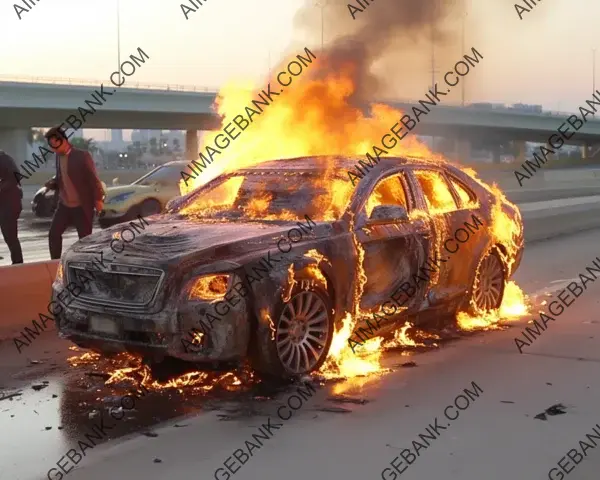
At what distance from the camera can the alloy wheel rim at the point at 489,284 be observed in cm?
754

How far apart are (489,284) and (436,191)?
47.8 inches

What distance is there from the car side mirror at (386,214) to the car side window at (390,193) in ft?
0.69

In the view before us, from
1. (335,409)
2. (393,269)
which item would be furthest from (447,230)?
(335,409)

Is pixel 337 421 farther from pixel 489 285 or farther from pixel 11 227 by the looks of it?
pixel 11 227

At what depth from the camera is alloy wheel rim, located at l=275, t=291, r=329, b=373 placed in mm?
5426

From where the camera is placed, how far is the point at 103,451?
438 centimetres

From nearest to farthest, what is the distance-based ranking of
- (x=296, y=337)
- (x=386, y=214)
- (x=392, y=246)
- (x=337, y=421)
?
(x=337, y=421) < (x=296, y=337) < (x=386, y=214) < (x=392, y=246)

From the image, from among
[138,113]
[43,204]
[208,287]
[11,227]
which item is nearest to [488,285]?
[208,287]

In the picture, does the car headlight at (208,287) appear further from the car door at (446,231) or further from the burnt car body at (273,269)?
the car door at (446,231)

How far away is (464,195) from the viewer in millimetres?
7512

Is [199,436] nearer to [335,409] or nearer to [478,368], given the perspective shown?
[335,409]

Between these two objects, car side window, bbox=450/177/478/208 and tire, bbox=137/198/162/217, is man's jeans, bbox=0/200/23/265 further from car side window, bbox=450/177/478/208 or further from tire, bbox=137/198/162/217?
tire, bbox=137/198/162/217

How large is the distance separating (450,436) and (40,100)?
49.7m

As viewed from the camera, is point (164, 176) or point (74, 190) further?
point (164, 176)
